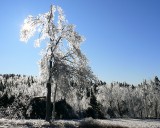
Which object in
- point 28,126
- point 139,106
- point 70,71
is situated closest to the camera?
point 28,126

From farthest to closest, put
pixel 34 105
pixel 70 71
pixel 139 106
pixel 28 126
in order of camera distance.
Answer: pixel 139 106, pixel 34 105, pixel 70 71, pixel 28 126

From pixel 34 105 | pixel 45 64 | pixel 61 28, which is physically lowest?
pixel 34 105

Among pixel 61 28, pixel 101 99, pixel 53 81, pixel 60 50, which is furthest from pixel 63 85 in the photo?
pixel 101 99

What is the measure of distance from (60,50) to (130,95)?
10530cm

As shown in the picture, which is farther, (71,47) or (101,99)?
(101,99)

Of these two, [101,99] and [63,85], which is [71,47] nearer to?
[63,85]

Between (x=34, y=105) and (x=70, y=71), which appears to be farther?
(x=34, y=105)

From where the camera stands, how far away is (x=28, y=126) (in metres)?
29.0

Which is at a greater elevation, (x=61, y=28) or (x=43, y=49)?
(x=61, y=28)

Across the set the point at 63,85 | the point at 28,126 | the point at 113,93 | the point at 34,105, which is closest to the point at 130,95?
the point at 113,93

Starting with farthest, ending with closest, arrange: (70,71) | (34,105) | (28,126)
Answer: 1. (34,105)
2. (70,71)
3. (28,126)

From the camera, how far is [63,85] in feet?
123

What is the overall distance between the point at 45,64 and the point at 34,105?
62.1 feet

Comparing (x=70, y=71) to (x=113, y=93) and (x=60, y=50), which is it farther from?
(x=113, y=93)
